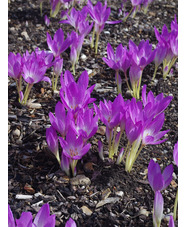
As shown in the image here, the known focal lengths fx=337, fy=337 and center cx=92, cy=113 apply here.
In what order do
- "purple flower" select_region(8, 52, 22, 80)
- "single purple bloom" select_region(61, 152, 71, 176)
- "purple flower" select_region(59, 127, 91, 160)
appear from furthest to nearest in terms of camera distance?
"purple flower" select_region(8, 52, 22, 80)
"single purple bloom" select_region(61, 152, 71, 176)
"purple flower" select_region(59, 127, 91, 160)

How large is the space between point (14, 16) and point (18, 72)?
1363mm

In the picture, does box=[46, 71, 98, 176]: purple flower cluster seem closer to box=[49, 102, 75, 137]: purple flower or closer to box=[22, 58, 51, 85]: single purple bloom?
box=[49, 102, 75, 137]: purple flower

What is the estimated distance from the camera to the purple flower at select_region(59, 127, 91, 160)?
1345mm

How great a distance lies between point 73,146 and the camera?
4.50 ft

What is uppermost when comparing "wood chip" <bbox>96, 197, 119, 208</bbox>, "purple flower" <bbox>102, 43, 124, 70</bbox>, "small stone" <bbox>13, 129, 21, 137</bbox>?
"purple flower" <bbox>102, 43, 124, 70</bbox>

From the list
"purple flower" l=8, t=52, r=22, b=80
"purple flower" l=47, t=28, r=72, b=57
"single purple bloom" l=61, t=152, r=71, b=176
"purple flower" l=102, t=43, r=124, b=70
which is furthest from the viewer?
"purple flower" l=47, t=28, r=72, b=57

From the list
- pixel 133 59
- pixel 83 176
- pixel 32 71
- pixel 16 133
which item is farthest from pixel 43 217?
pixel 133 59

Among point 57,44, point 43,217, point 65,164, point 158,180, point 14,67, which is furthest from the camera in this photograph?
point 57,44

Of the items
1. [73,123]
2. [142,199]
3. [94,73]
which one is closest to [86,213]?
[142,199]

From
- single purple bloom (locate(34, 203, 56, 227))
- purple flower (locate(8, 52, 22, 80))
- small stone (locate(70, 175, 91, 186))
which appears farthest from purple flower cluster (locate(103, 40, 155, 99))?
single purple bloom (locate(34, 203, 56, 227))

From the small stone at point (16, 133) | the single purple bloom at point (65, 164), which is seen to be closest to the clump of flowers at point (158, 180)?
the single purple bloom at point (65, 164)

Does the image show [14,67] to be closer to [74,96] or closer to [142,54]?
[74,96]

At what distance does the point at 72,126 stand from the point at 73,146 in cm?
8

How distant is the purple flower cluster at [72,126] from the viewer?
1.36 meters
